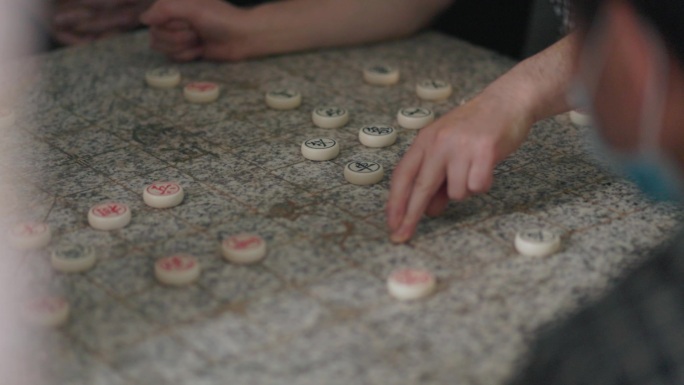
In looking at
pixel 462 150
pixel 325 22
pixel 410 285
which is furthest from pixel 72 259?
pixel 325 22

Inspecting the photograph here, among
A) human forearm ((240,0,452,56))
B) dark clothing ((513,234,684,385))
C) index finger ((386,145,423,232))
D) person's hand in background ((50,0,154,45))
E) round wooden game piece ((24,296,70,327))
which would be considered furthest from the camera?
person's hand in background ((50,0,154,45))

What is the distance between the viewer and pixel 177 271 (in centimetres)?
114

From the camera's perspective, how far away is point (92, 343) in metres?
1.03

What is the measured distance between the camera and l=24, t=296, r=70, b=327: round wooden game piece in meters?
1.05

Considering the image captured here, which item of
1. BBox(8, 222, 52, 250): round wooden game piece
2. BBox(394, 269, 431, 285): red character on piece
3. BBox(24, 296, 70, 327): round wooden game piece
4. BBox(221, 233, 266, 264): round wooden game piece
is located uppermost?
BBox(394, 269, 431, 285): red character on piece

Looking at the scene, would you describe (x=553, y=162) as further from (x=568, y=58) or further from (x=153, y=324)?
(x=153, y=324)

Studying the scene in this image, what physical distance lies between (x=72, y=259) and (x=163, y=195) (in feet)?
0.68

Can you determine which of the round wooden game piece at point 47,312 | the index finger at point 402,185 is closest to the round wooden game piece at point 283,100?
the index finger at point 402,185

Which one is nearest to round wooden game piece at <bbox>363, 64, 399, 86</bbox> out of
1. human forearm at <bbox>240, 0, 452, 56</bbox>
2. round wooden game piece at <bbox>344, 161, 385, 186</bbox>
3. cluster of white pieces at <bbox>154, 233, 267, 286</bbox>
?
human forearm at <bbox>240, 0, 452, 56</bbox>

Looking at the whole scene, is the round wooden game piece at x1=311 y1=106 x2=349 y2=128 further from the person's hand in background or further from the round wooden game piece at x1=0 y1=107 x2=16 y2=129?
the person's hand in background

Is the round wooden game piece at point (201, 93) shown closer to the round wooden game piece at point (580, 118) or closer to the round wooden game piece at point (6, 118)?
the round wooden game piece at point (6, 118)

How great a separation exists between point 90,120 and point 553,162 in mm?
843

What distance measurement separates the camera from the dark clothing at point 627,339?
938 mm

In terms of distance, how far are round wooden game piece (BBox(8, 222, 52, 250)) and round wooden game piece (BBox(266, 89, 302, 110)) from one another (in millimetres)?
583
